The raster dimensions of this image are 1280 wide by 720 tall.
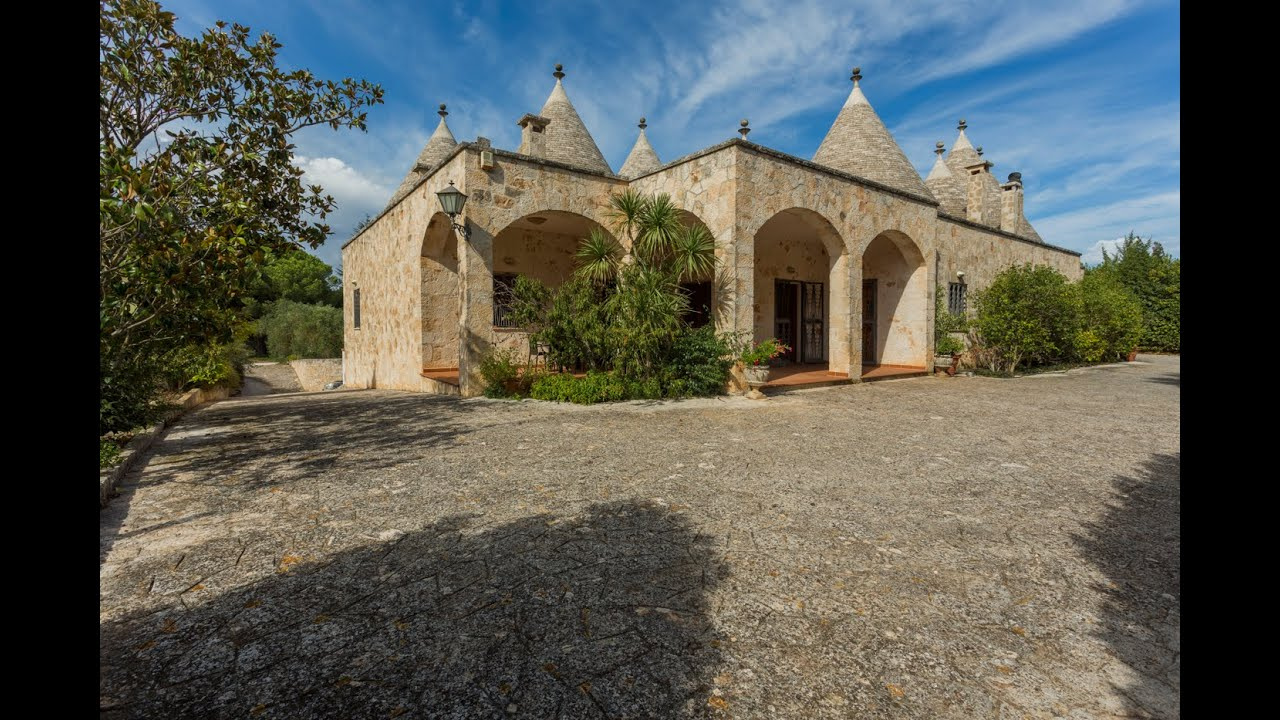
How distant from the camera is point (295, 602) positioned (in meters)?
2.41

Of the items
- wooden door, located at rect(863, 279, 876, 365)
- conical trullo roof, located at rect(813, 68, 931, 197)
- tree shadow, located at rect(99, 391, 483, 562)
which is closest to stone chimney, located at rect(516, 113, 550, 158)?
tree shadow, located at rect(99, 391, 483, 562)

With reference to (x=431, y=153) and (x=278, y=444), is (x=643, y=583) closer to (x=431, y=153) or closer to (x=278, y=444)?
(x=278, y=444)

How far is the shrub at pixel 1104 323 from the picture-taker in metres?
15.0

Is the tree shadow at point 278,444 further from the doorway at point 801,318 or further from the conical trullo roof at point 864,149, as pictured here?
the conical trullo roof at point 864,149

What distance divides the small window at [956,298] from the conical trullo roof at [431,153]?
1402 cm

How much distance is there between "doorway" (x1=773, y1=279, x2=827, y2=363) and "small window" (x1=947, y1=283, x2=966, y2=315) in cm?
341

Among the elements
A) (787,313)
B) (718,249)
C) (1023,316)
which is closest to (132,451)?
(718,249)

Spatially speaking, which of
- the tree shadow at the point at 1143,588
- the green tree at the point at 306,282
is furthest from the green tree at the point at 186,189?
the green tree at the point at 306,282

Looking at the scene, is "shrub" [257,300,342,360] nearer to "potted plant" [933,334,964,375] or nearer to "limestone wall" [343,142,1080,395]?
"limestone wall" [343,142,1080,395]

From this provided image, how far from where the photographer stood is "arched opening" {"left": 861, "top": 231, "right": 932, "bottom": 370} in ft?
41.8
